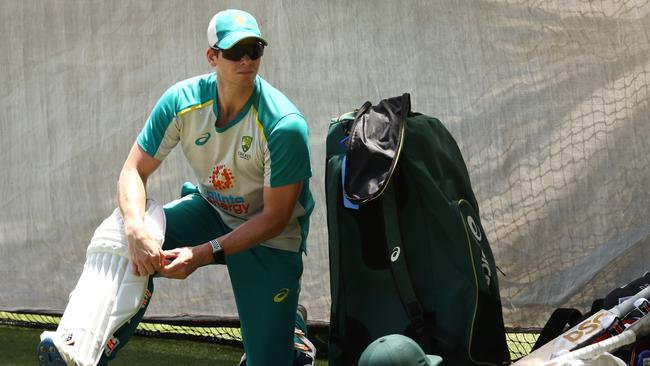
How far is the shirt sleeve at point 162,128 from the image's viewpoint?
3.34m

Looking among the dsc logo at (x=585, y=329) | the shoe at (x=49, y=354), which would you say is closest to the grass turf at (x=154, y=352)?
the shoe at (x=49, y=354)

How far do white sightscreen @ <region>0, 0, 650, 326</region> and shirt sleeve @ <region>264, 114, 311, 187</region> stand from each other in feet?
2.71

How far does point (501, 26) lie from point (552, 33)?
0.55 ft

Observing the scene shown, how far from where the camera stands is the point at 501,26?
3801mm

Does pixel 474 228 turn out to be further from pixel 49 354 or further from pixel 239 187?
pixel 49 354

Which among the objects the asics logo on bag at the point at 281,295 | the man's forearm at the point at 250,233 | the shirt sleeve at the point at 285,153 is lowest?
the asics logo on bag at the point at 281,295

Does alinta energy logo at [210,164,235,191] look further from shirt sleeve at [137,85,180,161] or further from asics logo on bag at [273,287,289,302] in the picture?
asics logo on bag at [273,287,289,302]

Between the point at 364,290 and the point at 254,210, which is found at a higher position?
the point at 254,210

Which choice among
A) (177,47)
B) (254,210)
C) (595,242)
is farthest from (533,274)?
(177,47)

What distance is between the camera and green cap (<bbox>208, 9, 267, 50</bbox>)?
3.16m

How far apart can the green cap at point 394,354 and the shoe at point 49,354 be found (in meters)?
0.83

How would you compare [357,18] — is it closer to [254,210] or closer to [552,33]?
[552,33]

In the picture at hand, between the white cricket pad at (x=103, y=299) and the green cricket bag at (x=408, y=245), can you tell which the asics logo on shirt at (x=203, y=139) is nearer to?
the white cricket pad at (x=103, y=299)

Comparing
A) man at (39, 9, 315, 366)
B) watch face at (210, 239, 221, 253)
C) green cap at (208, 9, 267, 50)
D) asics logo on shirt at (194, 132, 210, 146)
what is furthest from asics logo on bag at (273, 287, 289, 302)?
green cap at (208, 9, 267, 50)
